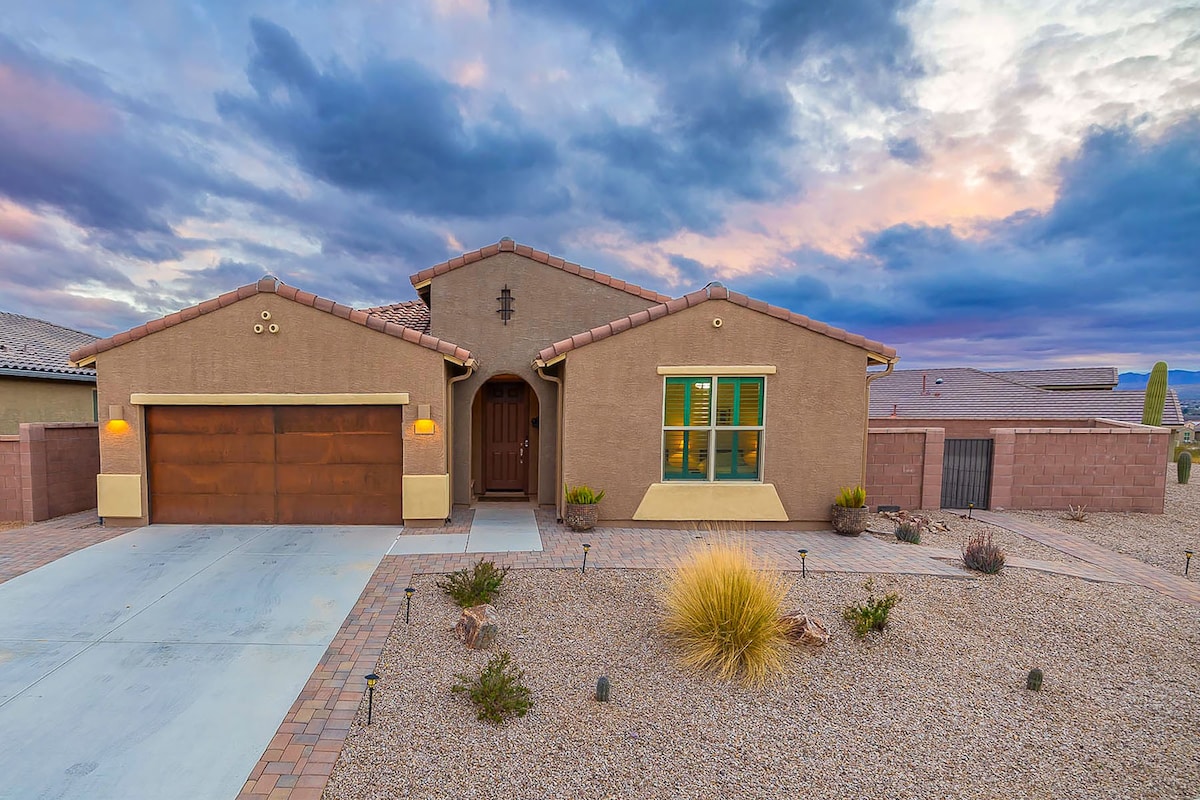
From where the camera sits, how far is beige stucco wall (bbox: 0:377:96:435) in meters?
11.4

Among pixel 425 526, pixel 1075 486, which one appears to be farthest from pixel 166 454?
pixel 1075 486

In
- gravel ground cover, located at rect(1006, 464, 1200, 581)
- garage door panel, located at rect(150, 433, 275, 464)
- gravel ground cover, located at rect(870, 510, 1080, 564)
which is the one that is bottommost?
gravel ground cover, located at rect(1006, 464, 1200, 581)

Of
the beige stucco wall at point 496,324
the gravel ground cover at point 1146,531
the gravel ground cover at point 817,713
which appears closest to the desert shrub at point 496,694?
the gravel ground cover at point 817,713

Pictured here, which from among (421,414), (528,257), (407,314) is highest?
(528,257)

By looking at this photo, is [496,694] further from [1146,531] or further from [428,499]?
[1146,531]

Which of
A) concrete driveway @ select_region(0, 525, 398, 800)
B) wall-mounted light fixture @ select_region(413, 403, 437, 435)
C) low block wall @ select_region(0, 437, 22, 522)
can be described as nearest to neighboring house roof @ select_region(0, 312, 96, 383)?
low block wall @ select_region(0, 437, 22, 522)

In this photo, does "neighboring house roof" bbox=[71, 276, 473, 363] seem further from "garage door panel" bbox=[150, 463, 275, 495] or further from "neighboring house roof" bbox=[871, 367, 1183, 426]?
"neighboring house roof" bbox=[871, 367, 1183, 426]

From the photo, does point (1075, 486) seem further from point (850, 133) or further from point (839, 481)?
point (850, 133)

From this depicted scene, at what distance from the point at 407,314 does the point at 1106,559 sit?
1442cm

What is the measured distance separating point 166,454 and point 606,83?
14.2 metres

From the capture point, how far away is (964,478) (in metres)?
10.3

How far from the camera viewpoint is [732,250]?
1675cm

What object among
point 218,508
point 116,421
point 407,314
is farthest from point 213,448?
point 407,314

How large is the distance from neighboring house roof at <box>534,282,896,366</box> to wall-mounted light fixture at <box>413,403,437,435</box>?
237 cm
